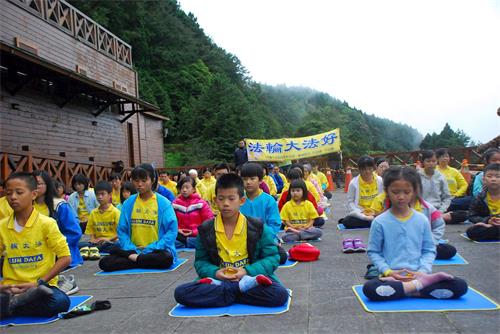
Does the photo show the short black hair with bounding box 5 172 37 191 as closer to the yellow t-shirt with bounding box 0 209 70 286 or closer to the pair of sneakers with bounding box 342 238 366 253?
the yellow t-shirt with bounding box 0 209 70 286

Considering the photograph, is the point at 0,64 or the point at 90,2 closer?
the point at 0,64

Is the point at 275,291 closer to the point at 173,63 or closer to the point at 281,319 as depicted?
the point at 281,319

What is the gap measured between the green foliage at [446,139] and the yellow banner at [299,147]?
20870 mm

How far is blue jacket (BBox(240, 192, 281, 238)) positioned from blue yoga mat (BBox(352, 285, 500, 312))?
2.29 metres

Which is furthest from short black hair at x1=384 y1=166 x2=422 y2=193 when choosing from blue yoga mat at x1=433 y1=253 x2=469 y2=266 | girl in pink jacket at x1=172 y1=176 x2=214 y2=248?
girl in pink jacket at x1=172 y1=176 x2=214 y2=248

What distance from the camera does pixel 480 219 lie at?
6.65 meters

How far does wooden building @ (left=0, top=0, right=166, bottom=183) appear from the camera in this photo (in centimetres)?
1198

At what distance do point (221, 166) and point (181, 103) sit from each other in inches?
1238

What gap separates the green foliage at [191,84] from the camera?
34.3 m

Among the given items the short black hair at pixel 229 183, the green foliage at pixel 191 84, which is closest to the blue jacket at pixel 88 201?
the short black hair at pixel 229 183

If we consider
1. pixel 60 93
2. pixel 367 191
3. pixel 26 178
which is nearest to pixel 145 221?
pixel 26 178

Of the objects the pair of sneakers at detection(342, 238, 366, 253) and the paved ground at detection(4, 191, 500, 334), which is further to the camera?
the pair of sneakers at detection(342, 238, 366, 253)

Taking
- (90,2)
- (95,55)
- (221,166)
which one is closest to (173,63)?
(90,2)

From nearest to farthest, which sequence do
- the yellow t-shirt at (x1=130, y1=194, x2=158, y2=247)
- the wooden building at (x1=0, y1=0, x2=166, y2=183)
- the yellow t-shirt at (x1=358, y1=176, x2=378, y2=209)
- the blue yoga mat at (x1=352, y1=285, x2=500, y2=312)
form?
the blue yoga mat at (x1=352, y1=285, x2=500, y2=312), the yellow t-shirt at (x1=130, y1=194, x2=158, y2=247), the yellow t-shirt at (x1=358, y1=176, x2=378, y2=209), the wooden building at (x1=0, y1=0, x2=166, y2=183)
